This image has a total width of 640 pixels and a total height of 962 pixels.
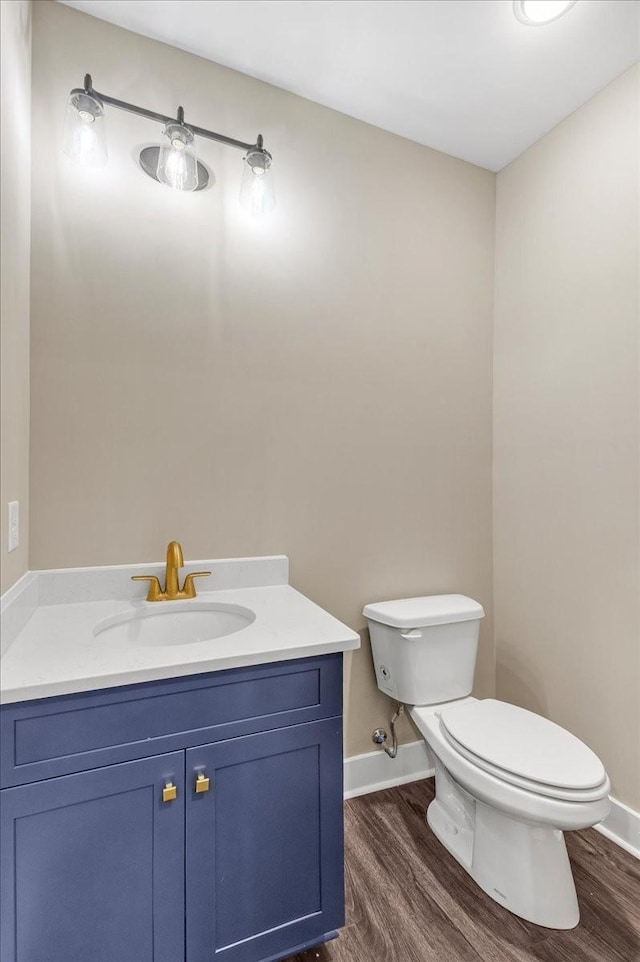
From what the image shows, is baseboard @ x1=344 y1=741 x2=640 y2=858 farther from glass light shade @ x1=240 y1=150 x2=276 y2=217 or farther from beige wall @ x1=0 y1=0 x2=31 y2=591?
glass light shade @ x1=240 y1=150 x2=276 y2=217

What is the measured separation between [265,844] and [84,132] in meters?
1.93

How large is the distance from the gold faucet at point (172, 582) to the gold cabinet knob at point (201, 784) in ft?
1.84

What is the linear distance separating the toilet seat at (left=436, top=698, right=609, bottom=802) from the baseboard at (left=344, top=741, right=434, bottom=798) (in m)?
0.45

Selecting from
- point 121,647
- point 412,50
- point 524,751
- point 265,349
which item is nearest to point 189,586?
point 121,647

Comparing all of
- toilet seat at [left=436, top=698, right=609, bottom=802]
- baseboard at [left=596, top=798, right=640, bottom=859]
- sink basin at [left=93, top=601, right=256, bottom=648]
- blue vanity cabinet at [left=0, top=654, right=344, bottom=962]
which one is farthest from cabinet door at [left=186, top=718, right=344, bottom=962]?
baseboard at [left=596, top=798, right=640, bottom=859]

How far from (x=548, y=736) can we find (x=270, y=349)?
157 centimetres

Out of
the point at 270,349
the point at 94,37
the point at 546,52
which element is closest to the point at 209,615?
the point at 270,349

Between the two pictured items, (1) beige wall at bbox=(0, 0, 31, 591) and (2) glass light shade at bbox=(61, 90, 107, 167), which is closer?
(1) beige wall at bbox=(0, 0, 31, 591)

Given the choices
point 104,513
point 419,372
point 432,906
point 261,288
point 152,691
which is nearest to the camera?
point 152,691

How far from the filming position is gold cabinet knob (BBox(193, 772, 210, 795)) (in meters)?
1.07

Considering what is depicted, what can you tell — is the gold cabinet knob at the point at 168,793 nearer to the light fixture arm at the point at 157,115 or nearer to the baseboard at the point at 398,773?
the baseboard at the point at 398,773

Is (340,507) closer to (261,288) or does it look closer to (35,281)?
(261,288)

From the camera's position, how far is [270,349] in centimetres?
176

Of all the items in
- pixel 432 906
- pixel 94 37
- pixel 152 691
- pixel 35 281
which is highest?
pixel 94 37
